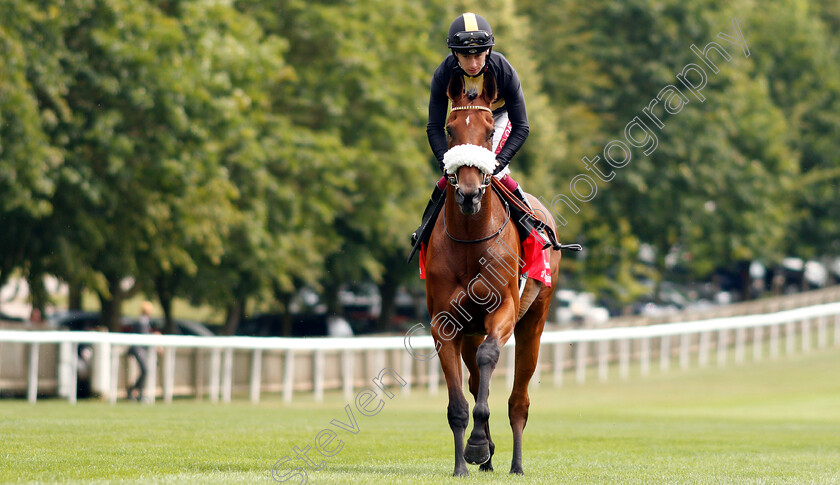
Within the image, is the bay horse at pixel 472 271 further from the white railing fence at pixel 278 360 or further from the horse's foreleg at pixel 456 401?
the white railing fence at pixel 278 360

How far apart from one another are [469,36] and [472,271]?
179cm

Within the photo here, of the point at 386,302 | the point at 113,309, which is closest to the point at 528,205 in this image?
the point at 113,309

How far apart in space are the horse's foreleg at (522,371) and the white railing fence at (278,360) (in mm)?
7336

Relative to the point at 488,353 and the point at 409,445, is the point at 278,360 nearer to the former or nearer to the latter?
the point at 409,445

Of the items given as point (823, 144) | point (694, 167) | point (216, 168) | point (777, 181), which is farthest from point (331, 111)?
point (823, 144)

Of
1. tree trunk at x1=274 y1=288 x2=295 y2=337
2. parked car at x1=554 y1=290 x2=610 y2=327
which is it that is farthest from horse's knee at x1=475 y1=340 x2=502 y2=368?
parked car at x1=554 y1=290 x2=610 y2=327

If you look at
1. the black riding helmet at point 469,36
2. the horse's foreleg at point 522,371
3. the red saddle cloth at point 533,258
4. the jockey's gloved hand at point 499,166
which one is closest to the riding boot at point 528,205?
the red saddle cloth at point 533,258

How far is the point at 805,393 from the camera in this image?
93.9 ft

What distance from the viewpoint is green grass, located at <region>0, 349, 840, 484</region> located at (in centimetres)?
921

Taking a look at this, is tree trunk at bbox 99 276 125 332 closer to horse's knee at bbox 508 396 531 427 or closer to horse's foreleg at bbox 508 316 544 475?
horse's foreleg at bbox 508 316 544 475

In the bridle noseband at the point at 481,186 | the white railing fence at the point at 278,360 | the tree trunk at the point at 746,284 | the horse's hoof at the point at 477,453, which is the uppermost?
the tree trunk at the point at 746,284

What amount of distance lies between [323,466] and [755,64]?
148ft

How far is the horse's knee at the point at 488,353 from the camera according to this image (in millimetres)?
9281

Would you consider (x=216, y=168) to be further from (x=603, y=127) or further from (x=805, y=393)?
(x=603, y=127)
